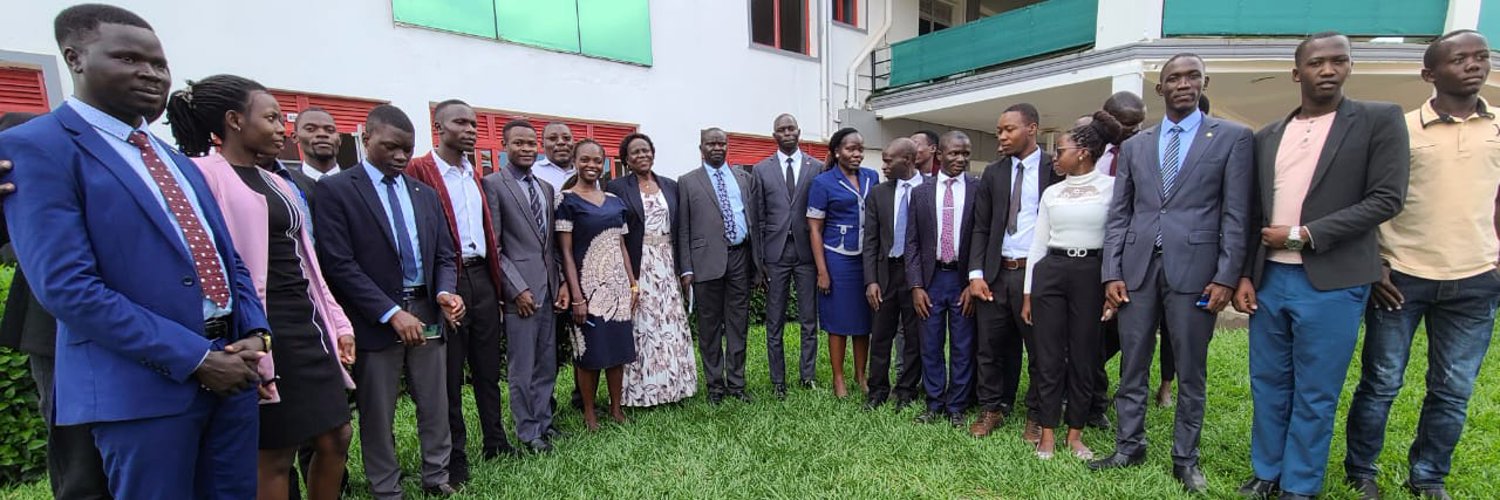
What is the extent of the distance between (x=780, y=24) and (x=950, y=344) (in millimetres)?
7798

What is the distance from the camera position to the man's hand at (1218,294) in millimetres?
2914

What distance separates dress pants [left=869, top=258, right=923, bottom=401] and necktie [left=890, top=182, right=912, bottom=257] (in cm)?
8

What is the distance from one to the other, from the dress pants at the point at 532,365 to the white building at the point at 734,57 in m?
4.50

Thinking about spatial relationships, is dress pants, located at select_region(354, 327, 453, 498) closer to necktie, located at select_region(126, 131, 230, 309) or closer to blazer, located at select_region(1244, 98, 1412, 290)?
necktie, located at select_region(126, 131, 230, 309)

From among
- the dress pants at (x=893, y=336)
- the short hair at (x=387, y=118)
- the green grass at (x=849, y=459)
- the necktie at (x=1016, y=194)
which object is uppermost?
the short hair at (x=387, y=118)

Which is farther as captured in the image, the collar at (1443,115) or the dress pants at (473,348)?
the dress pants at (473,348)

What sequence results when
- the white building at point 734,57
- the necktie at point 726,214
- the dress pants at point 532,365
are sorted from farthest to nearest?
the white building at point 734,57 < the necktie at point 726,214 < the dress pants at point 532,365

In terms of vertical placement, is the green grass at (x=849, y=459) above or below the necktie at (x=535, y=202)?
below

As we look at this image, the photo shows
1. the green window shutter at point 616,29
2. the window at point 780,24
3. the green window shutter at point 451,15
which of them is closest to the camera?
the green window shutter at point 451,15

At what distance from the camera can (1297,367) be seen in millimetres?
2857

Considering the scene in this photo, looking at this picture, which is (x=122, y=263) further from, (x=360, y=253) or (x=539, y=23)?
(x=539, y=23)

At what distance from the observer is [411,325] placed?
2.83 metres

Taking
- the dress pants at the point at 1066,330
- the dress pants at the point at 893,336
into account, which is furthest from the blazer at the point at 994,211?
the dress pants at the point at 893,336

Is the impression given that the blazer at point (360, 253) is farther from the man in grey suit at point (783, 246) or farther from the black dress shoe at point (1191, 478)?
the black dress shoe at point (1191, 478)
